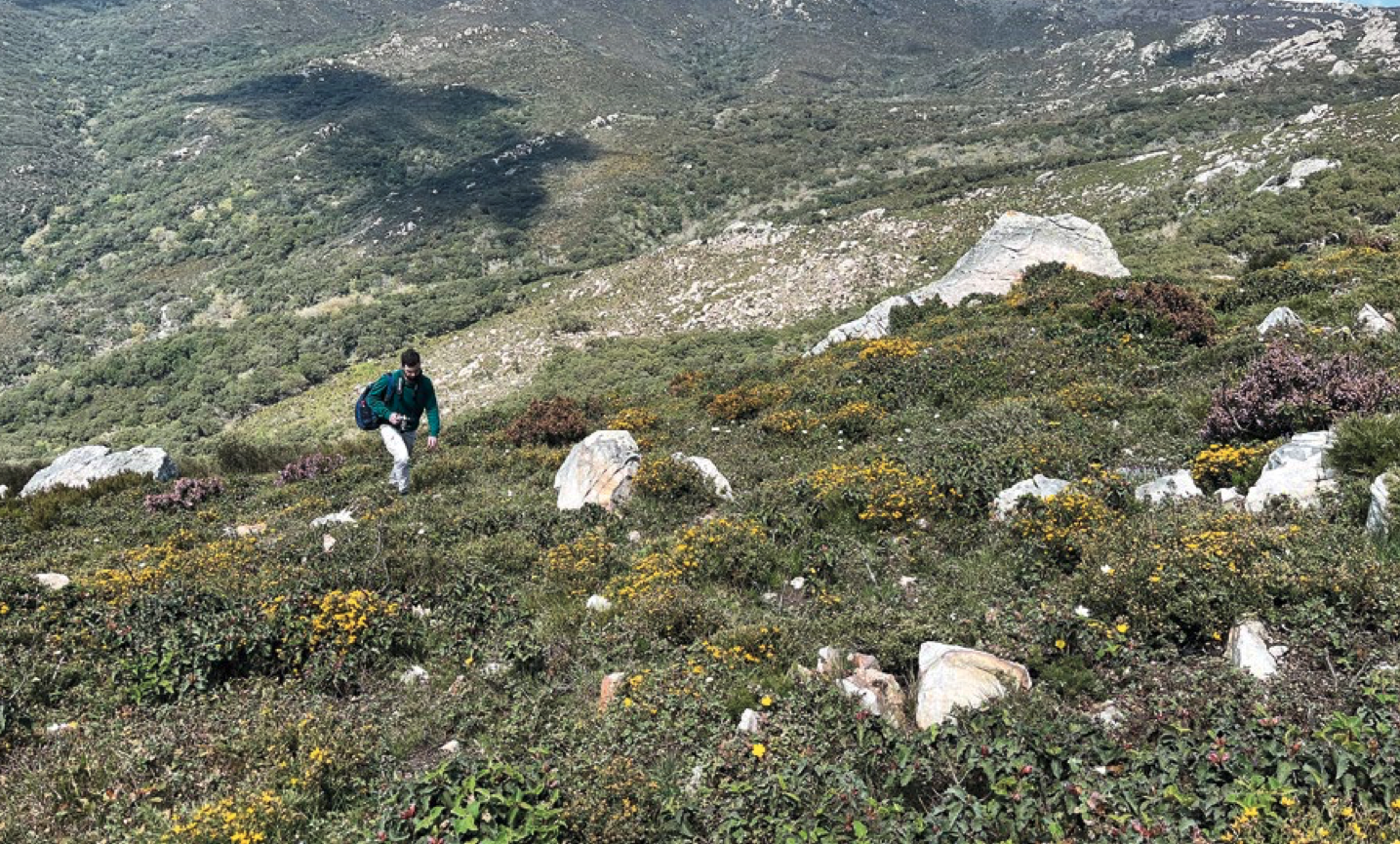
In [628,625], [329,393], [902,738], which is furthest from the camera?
[329,393]

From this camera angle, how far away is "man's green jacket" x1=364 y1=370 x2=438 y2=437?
10820mm

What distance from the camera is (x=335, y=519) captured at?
403 inches

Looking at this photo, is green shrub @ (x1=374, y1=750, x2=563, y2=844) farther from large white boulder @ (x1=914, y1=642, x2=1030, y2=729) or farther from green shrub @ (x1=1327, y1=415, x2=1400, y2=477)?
green shrub @ (x1=1327, y1=415, x2=1400, y2=477)

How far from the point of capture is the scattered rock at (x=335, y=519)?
9.96m

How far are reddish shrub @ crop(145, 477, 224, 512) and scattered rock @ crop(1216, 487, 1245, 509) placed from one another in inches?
634

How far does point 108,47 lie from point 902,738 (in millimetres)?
208006

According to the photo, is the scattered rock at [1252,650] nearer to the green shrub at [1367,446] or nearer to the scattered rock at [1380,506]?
the scattered rock at [1380,506]

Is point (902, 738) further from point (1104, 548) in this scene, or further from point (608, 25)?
point (608, 25)

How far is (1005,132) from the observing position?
6756 cm

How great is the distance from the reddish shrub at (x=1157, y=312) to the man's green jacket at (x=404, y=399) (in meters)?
13.5

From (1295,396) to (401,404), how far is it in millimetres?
12189

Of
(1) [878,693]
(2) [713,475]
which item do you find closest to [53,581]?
(2) [713,475]

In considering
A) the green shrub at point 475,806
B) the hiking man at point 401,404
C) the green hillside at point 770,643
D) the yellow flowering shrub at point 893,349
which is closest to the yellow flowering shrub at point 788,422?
the green hillside at point 770,643

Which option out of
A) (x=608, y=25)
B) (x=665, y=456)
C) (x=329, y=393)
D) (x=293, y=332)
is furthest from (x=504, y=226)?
(x=608, y=25)
